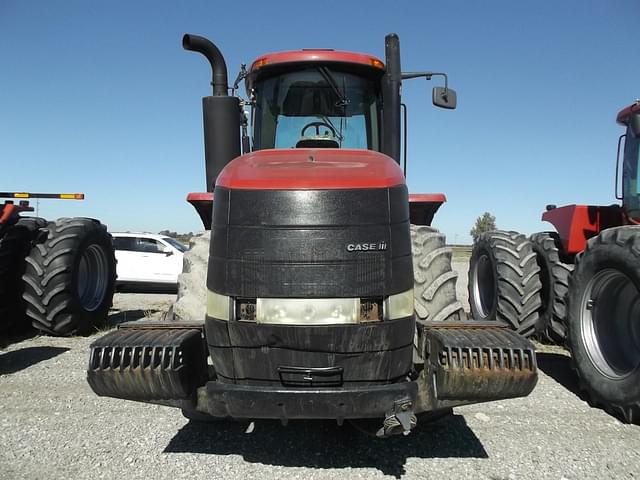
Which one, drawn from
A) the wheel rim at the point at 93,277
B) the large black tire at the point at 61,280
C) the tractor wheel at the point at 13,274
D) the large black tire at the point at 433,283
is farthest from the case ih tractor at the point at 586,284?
the tractor wheel at the point at 13,274

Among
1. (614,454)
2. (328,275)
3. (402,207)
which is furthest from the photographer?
(614,454)

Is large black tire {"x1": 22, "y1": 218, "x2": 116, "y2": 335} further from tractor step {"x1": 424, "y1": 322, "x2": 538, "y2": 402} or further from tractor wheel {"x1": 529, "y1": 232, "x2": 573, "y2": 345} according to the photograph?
tractor wheel {"x1": 529, "y1": 232, "x2": 573, "y2": 345}

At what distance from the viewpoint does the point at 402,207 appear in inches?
109

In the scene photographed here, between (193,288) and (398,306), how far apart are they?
1527 millimetres

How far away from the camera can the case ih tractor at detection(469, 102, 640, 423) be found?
3.87 m

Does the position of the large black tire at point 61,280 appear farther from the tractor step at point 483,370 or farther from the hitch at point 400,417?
the tractor step at point 483,370

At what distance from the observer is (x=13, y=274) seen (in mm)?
6086

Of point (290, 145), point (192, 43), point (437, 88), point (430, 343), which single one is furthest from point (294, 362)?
point (192, 43)

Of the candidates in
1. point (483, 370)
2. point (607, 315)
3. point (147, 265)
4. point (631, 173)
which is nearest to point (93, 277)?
point (147, 265)

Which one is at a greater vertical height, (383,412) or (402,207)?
(402,207)

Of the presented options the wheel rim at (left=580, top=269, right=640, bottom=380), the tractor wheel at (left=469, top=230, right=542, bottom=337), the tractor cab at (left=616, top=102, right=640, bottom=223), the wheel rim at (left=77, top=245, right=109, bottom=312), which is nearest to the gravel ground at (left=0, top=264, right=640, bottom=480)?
the wheel rim at (left=580, top=269, right=640, bottom=380)

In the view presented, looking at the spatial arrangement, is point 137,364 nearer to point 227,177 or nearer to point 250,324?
point 250,324

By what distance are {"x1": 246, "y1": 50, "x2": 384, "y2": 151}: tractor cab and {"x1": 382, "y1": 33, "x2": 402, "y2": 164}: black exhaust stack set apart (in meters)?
0.07

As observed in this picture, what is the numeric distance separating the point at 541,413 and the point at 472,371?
5.72 feet
